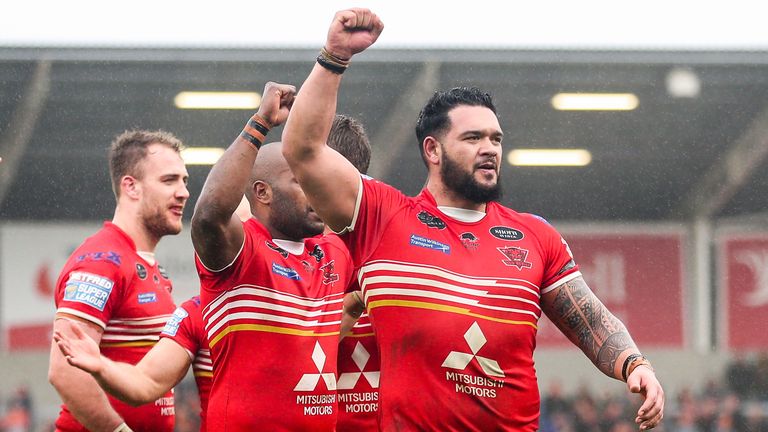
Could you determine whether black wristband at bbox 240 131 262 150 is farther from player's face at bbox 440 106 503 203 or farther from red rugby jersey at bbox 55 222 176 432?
red rugby jersey at bbox 55 222 176 432

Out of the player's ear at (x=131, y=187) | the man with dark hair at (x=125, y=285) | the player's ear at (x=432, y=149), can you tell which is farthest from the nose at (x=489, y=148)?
the player's ear at (x=131, y=187)

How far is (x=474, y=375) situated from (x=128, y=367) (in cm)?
115

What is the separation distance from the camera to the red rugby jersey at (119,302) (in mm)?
4254

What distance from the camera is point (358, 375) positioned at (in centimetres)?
426

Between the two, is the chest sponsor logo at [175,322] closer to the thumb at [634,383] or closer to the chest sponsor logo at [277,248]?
the chest sponsor logo at [277,248]

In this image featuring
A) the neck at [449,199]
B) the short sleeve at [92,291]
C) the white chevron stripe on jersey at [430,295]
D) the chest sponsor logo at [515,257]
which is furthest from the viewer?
the short sleeve at [92,291]

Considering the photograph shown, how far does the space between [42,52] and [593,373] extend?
6.76m

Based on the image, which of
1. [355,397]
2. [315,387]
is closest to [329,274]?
[315,387]

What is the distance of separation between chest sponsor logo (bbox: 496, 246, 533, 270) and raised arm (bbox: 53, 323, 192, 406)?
4.01ft

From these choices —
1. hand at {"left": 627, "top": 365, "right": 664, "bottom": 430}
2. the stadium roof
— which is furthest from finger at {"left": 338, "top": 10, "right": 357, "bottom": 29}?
the stadium roof

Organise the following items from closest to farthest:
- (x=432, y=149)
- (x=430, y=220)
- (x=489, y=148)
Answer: (x=430, y=220), (x=489, y=148), (x=432, y=149)

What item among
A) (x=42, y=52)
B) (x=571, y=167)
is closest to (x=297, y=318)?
(x=42, y=52)

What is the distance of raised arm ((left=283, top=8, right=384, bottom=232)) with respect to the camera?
A: 3324 millimetres

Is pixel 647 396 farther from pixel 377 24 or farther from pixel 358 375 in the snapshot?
pixel 377 24
